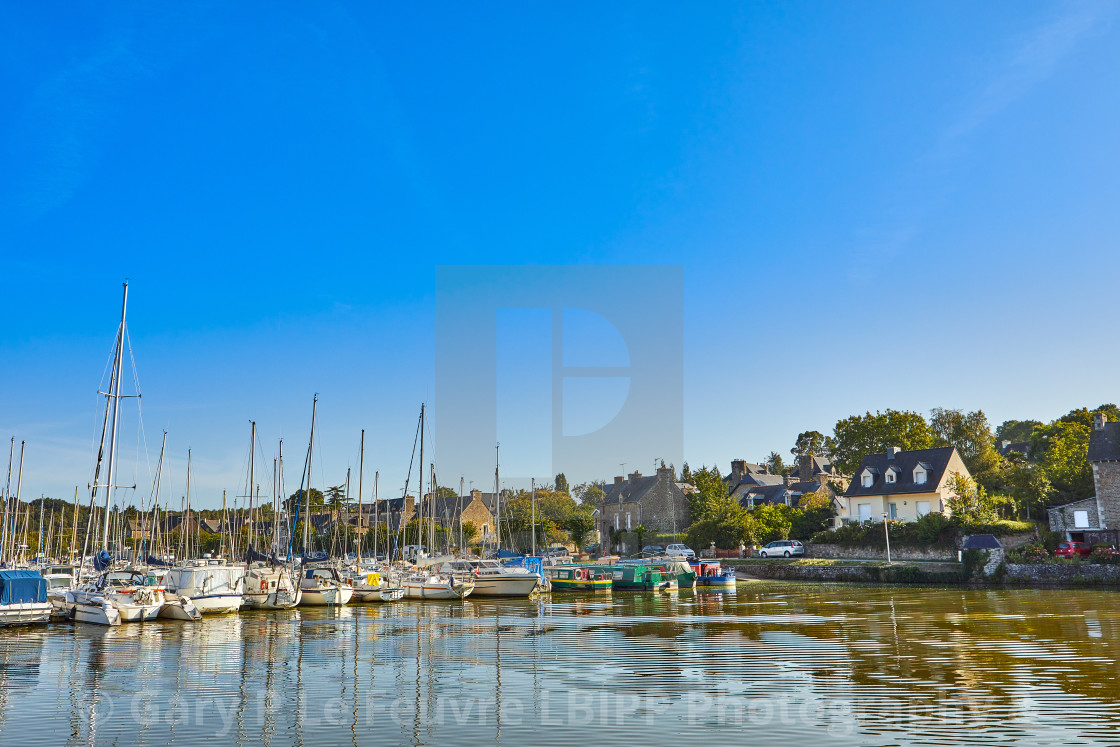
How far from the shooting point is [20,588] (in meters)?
31.6

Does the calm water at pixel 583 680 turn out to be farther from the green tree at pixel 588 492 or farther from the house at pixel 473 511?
the green tree at pixel 588 492

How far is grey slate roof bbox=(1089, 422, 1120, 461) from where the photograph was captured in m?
53.2

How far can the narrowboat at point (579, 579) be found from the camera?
5347cm

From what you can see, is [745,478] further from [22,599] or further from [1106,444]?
[22,599]

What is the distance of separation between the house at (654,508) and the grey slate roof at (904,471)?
19314 mm

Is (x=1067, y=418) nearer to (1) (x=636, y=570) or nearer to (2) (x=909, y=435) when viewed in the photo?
(2) (x=909, y=435)

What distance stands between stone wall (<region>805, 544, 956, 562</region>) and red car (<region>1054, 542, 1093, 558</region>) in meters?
7.38

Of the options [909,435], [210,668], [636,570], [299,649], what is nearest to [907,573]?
[636,570]

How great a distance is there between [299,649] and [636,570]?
31392mm

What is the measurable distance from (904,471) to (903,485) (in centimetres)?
179

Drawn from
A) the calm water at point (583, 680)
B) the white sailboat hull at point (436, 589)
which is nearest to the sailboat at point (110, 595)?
the calm water at point (583, 680)

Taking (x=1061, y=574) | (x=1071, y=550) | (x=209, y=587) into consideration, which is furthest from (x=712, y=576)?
(x=209, y=587)

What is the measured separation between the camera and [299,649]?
24469 millimetres

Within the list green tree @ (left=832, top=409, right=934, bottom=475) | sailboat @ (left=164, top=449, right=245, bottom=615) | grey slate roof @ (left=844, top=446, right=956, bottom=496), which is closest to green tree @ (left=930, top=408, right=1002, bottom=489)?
green tree @ (left=832, top=409, right=934, bottom=475)
